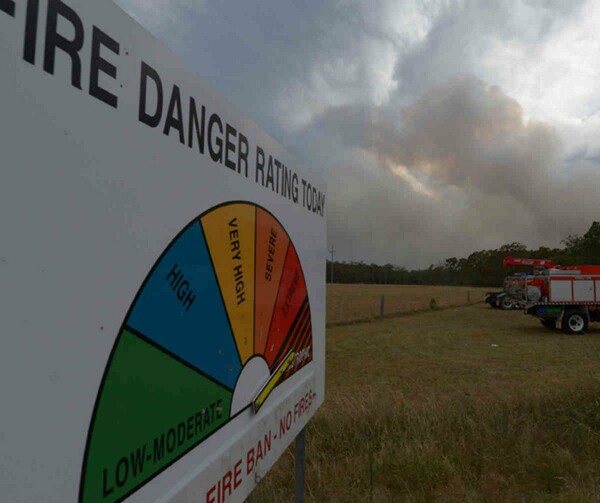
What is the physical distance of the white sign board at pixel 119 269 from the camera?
31.6 inches

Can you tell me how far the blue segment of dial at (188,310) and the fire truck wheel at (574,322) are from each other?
1907 centimetres

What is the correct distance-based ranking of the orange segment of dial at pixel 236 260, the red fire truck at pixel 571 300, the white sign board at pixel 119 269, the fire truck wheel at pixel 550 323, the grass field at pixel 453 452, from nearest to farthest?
the white sign board at pixel 119 269 < the orange segment of dial at pixel 236 260 < the grass field at pixel 453 452 < the red fire truck at pixel 571 300 < the fire truck wheel at pixel 550 323

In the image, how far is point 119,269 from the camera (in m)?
1.04

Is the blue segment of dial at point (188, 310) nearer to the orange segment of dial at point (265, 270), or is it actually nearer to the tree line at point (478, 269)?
the orange segment of dial at point (265, 270)

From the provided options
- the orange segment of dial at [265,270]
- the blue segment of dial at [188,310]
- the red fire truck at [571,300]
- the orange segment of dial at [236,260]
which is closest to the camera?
the blue segment of dial at [188,310]

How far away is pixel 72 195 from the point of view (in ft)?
2.98

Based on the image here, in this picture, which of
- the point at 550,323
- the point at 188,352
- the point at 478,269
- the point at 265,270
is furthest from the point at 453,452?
the point at 478,269

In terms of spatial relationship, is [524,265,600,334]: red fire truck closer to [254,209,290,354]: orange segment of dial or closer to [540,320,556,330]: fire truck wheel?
[540,320,556,330]: fire truck wheel

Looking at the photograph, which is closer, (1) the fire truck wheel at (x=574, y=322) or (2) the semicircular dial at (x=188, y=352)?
(2) the semicircular dial at (x=188, y=352)

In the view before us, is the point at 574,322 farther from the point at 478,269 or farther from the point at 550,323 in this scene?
Answer: the point at 478,269

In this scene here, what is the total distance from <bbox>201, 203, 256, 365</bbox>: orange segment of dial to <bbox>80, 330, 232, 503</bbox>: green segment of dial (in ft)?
1.07

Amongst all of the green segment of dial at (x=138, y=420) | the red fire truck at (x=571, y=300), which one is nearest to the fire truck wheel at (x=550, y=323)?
the red fire truck at (x=571, y=300)

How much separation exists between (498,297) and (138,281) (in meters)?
33.1

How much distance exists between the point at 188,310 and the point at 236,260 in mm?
368
